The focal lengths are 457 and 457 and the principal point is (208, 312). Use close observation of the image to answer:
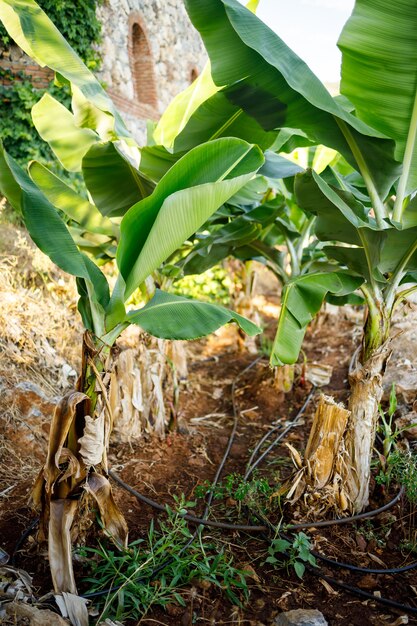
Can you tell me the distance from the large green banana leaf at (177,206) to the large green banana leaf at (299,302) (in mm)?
752

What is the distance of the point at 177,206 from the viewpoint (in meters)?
1.67

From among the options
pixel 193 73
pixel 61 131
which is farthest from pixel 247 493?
pixel 193 73

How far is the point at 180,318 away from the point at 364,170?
1153 mm

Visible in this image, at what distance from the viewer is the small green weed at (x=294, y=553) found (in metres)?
2.00

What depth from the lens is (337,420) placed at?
2.29 m

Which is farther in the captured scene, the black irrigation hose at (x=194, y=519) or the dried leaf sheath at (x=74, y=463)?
the black irrigation hose at (x=194, y=519)

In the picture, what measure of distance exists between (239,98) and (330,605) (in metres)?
2.26

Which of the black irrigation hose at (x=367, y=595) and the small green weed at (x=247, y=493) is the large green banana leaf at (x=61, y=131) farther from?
the black irrigation hose at (x=367, y=595)

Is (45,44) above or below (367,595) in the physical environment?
above

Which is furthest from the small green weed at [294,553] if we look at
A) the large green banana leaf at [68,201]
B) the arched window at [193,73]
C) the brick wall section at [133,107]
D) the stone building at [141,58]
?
the arched window at [193,73]

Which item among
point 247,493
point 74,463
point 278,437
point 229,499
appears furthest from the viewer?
point 278,437

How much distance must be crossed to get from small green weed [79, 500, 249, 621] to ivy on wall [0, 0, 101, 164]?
15.5ft

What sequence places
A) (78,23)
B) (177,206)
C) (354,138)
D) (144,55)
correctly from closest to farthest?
(177,206) < (354,138) < (78,23) < (144,55)

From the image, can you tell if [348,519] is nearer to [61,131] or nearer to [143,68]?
[61,131]
